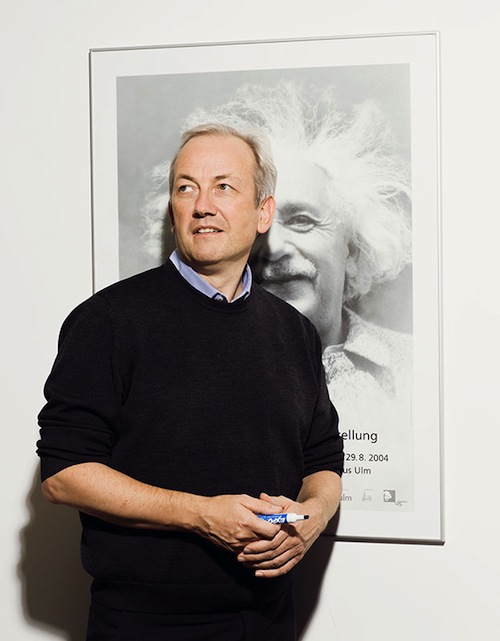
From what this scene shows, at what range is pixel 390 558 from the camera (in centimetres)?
205

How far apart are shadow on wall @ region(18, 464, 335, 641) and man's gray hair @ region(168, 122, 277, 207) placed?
35.1 inches

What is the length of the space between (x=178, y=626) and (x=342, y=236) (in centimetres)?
94

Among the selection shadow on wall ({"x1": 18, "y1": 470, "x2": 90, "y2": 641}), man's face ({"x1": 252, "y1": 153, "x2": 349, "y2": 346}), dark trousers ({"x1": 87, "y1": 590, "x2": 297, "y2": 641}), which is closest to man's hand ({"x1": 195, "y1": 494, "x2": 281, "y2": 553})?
dark trousers ({"x1": 87, "y1": 590, "x2": 297, "y2": 641})

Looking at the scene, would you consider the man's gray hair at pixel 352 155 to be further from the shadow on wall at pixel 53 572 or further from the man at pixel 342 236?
the shadow on wall at pixel 53 572

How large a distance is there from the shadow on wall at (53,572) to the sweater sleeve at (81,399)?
0.63 m

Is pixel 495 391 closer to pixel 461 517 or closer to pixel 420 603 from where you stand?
pixel 461 517

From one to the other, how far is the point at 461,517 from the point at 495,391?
306 mm

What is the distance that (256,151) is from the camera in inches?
74.1

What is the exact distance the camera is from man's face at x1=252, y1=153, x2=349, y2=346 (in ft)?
6.68

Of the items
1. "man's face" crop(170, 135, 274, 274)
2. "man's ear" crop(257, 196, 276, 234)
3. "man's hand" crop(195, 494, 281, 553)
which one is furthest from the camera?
"man's ear" crop(257, 196, 276, 234)

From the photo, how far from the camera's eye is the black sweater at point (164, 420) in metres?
1.59

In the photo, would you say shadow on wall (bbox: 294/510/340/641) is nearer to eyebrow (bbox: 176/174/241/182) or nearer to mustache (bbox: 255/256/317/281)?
mustache (bbox: 255/256/317/281)

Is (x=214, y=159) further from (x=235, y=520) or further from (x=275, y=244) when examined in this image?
(x=235, y=520)

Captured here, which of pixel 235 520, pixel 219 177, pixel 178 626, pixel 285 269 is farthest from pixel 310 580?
pixel 219 177
